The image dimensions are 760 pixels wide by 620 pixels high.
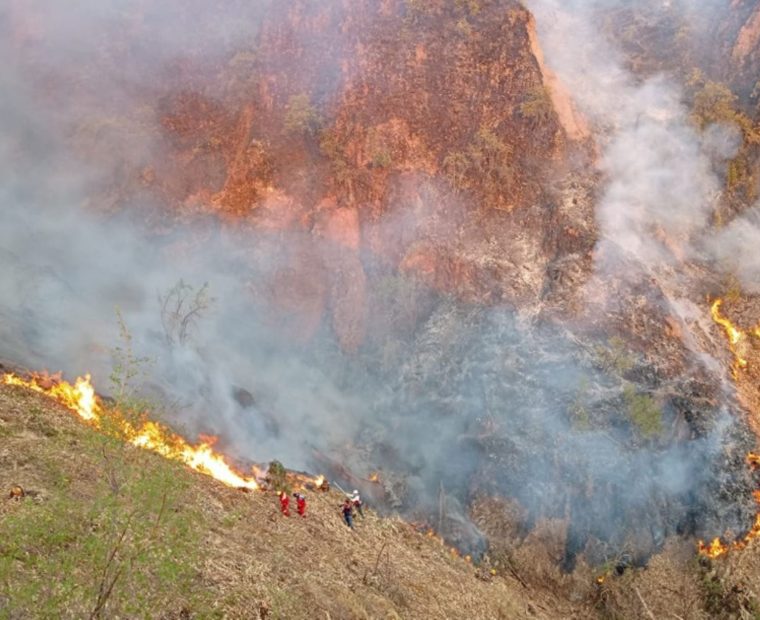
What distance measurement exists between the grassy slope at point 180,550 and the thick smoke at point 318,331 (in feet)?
12.4

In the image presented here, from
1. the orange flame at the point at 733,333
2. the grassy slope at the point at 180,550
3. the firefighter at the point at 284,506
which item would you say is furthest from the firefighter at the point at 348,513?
the orange flame at the point at 733,333

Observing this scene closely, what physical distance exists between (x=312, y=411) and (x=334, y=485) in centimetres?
469

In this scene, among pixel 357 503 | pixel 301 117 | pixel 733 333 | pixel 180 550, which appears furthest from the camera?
pixel 301 117

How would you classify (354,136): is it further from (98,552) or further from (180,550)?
(98,552)

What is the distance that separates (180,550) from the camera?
424 inches

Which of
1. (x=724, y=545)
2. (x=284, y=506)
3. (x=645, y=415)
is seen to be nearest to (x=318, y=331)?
(x=284, y=506)

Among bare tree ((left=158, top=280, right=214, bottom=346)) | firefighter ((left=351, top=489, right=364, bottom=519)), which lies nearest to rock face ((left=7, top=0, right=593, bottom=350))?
bare tree ((left=158, top=280, right=214, bottom=346))

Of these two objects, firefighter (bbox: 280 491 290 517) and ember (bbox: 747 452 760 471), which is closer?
firefighter (bbox: 280 491 290 517)

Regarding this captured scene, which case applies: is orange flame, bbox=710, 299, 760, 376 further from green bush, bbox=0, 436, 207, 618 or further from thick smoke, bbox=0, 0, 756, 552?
green bush, bbox=0, 436, 207, 618

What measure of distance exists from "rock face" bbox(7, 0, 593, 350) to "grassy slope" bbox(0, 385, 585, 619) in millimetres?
11123

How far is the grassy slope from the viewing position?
9.09 metres

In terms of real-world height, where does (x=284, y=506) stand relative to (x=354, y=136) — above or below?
below

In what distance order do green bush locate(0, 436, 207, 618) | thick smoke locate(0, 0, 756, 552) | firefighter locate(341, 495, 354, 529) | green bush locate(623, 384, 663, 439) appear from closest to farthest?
1. green bush locate(0, 436, 207, 618)
2. firefighter locate(341, 495, 354, 529)
3. green bush locate(623, 384, 663, 439)
4. thick smoke locate(0, 0, 756, 552)

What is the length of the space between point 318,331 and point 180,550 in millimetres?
17311
